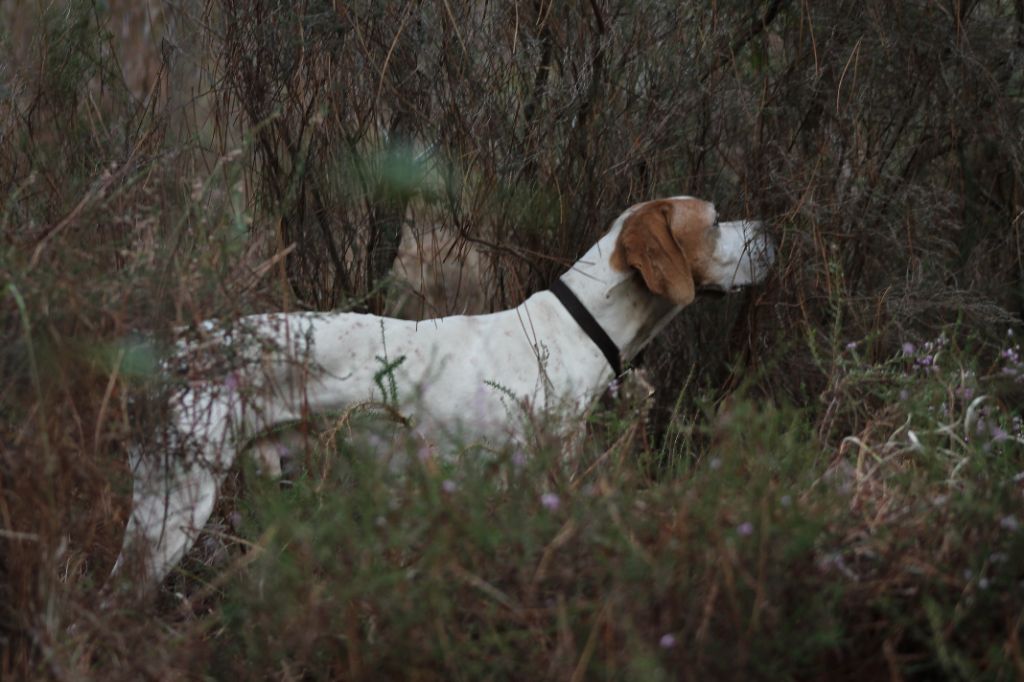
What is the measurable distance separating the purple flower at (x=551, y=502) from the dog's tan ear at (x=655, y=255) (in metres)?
1.56

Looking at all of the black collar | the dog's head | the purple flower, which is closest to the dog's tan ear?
the dog's head

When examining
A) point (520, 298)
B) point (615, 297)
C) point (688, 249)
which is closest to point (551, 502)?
point (615, 297)

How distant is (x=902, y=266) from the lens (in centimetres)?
463

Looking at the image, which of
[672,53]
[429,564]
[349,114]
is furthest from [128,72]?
[429,564]

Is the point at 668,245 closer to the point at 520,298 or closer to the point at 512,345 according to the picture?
the point at 512,345

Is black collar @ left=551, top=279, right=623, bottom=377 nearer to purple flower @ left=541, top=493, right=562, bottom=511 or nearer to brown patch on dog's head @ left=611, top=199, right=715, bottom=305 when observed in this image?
brown patch on dog's head @ left=611, top=199, right=715, bottom=305

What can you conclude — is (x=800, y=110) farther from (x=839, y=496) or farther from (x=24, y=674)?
(x=24, y=674)

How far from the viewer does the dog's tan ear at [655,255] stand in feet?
12.6

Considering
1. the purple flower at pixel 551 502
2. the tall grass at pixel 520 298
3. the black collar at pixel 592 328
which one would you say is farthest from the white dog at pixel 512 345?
the purple flower at pixel 551 502

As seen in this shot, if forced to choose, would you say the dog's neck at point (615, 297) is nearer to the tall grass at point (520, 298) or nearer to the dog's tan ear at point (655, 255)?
the dog's tan ear at point (655, 255)

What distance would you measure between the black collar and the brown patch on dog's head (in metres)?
0.18

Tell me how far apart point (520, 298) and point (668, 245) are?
32.2 inches

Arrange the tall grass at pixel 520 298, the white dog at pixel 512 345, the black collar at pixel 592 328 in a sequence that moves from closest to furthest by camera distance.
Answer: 1. the tall grass at pixel 520 298
2. the white dog at pixel 512 345
3. the black collar at pixel 592 328

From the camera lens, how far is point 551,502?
7.57 ft
